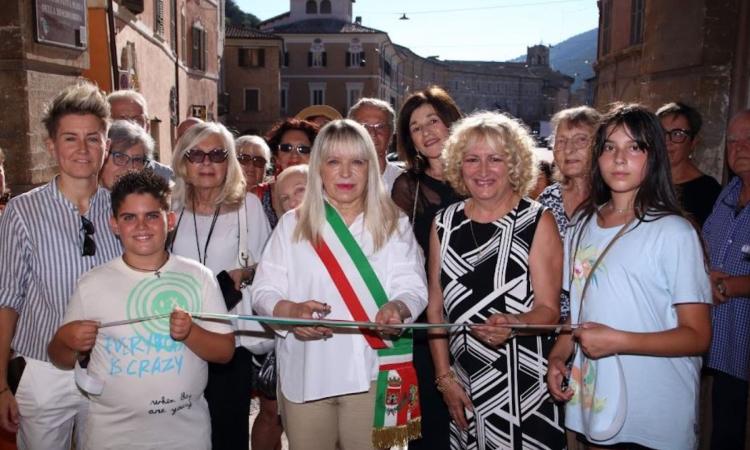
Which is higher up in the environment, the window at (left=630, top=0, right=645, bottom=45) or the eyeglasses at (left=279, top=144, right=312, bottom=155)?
the window at (left=630, top=0, right=645, bottom=45)

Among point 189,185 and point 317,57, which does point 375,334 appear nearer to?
point 189,185

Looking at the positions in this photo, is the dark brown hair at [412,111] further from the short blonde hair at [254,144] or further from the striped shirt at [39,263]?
the striped shirt at [39,263]

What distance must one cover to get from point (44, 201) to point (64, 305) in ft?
1.76

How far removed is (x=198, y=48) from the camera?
24469 mm

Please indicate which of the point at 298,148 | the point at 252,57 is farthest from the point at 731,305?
the point at 252,57

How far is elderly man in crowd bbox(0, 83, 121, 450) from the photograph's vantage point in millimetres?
3104

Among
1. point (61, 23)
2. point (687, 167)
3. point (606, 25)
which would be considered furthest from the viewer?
point (606, 25)

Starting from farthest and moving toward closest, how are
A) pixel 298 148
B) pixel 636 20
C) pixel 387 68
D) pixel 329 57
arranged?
pixel 387 68 < pixel 329 57 < pixel 636 20 < pixel 298 148

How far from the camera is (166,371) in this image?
296cm

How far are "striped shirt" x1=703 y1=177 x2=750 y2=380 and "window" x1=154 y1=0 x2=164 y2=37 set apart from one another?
15.9 m

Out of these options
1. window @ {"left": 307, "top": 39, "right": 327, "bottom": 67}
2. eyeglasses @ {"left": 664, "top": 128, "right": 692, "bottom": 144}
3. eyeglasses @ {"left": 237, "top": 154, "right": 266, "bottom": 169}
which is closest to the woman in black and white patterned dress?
eyeglasses @ {"left": 664, "top": 128, "right": 692, "bottom": 144}

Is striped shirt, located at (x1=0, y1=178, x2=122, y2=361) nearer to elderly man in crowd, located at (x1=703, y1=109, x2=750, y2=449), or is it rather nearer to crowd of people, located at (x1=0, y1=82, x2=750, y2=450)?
crowd of people, located at (x1=0, y1=82, x2=750, y2=450)

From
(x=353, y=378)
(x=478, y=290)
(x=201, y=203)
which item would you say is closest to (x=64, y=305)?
(x=201, y=203)

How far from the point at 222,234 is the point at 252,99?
43733 millimetres
